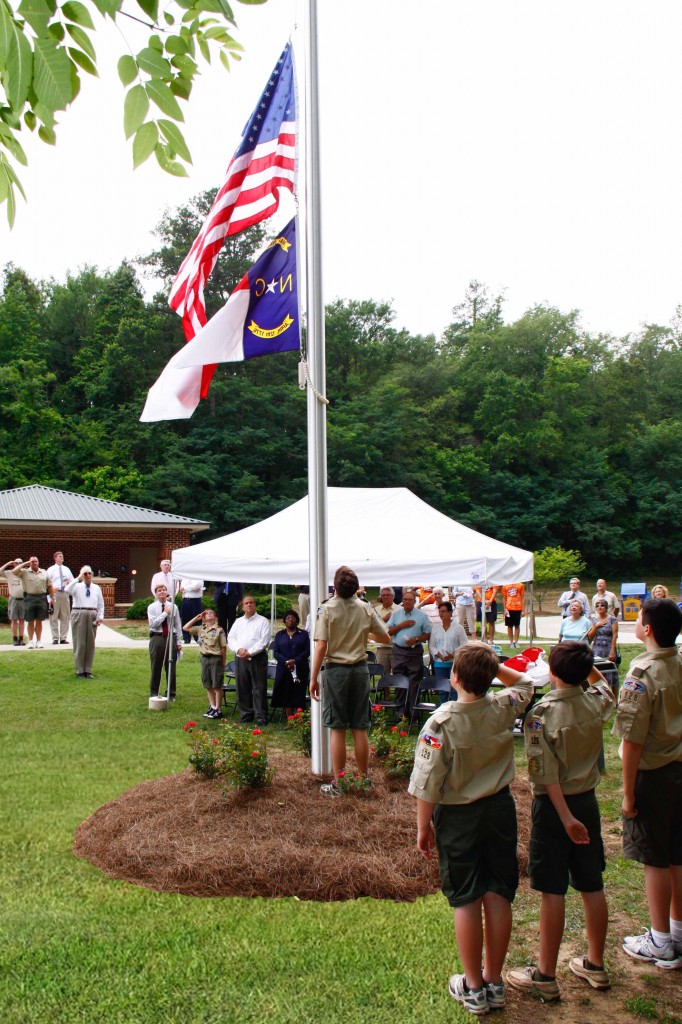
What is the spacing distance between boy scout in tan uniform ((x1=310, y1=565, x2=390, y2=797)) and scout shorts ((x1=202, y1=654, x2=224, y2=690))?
5111mm

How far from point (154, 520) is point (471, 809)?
30693 mm

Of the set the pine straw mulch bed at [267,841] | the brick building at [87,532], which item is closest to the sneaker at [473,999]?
the pine straw mulch bed at [267,841]

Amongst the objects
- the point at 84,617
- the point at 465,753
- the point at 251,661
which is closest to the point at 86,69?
the point at 465,753

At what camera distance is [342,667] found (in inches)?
275

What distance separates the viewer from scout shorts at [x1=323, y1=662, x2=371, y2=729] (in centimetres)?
693

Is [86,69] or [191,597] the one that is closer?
[86,69]

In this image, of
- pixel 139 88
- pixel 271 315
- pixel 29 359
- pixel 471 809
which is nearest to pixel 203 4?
pixel 139 88

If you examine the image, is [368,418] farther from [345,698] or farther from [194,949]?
[194,949]

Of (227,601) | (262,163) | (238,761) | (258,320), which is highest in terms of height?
(262,163)

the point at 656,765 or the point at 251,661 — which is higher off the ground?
the point at 656,765

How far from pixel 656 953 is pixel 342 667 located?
3.16 metres

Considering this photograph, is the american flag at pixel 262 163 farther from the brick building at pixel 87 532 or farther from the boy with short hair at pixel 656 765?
the brick building at pixel 87 532

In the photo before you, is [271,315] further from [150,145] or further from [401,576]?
[401,576]

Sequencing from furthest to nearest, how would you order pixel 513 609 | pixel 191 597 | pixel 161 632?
pixel 513 609 → pixel 191 597 → pixel 161 632
